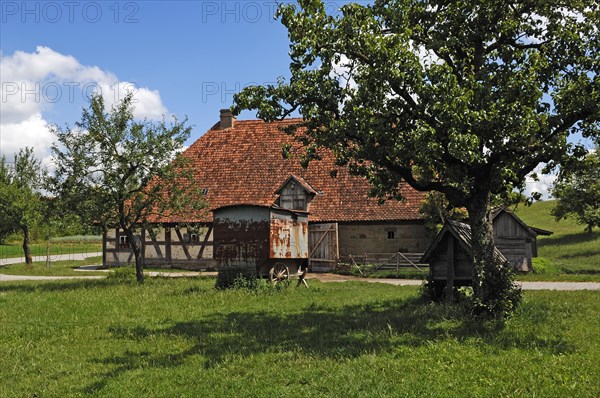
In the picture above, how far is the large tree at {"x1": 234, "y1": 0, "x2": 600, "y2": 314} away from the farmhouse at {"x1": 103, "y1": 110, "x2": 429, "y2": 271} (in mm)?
14710

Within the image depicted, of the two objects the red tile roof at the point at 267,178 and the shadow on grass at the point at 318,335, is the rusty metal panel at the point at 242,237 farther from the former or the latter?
the red tile roof at the point at 267,178

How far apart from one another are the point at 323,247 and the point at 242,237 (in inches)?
410

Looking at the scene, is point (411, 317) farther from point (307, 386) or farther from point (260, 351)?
point (307, 386)

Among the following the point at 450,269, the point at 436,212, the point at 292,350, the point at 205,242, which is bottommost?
the point at 292,350

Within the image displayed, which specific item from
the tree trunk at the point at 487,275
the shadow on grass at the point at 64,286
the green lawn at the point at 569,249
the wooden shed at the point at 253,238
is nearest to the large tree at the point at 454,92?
the tree trunk at the point at 487,275

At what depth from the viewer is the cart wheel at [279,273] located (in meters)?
19.1

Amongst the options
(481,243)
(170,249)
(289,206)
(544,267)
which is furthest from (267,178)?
(481,243)

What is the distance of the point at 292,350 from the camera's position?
9266 mm

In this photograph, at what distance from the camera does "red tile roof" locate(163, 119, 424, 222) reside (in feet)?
96.2

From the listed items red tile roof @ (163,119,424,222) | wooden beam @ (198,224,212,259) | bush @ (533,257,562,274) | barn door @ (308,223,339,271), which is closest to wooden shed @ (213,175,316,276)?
barn door @ (308,223,339,271)

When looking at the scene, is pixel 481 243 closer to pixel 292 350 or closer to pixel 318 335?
pixel 318 335

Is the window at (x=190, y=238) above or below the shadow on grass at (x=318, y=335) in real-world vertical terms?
above

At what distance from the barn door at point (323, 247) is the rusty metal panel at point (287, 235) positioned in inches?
274

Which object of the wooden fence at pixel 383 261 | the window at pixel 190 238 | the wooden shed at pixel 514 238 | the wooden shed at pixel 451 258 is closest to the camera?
the wooden shed at pixel 451 258
